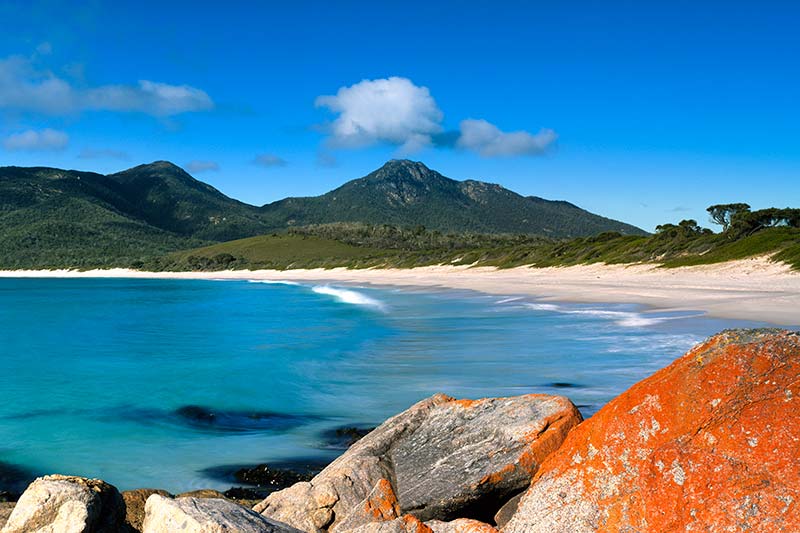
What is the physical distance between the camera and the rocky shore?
3586 mm

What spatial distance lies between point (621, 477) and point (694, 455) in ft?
1.47

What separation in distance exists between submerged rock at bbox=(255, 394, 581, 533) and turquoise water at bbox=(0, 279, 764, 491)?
3.52 meters

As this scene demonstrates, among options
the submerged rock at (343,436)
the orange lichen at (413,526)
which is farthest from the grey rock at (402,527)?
the submerged rock at (343,436)

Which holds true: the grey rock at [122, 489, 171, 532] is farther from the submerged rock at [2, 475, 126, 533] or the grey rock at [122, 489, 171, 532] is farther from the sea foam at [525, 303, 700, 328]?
the sea foam at [525, 303, 700, 328]

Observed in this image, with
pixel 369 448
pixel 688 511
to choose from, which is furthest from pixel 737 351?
pixel 369 448

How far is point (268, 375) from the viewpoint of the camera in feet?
62.5

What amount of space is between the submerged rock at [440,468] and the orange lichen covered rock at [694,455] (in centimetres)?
64

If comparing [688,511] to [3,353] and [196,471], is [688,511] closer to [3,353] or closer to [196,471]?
[196,471]

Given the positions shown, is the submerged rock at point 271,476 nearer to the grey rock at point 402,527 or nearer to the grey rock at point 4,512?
the grey rock at point 4,512

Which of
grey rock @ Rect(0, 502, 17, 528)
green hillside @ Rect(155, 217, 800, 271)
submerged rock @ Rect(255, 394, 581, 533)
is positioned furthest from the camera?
green hillside @ Rect(155, 217, 800, 271)

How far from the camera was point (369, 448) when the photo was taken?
21.3 feet

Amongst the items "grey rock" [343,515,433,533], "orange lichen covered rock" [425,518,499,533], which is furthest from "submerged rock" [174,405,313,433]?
"grey rock" [343,515,433,533]

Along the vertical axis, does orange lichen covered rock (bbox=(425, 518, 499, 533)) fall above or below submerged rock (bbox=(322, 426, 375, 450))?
above

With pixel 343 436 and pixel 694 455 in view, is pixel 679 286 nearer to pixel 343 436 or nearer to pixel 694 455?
pixel 343 436
